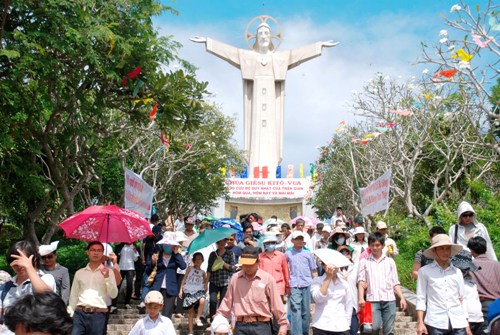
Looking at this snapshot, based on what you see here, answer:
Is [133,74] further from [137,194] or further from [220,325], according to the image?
[220,325]

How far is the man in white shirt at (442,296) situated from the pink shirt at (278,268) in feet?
8.44

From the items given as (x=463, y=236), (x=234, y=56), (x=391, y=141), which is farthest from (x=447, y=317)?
(x=234, y=56)

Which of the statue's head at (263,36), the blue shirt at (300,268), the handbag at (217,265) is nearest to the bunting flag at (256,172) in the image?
the statue's head at (263,36)

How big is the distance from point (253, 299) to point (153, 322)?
98 centimetres

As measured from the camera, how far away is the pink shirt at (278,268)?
820 centimetres

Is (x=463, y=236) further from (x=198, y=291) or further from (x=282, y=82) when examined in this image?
(x=282, y=82)

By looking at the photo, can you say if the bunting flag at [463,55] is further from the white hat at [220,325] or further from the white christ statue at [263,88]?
the white christ statue at [263,88]

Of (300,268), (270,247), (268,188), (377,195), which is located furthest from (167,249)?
(268,188)

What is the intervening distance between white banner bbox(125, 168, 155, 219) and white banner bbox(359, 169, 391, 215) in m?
4.39

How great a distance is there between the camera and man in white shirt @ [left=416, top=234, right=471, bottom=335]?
5.73 m

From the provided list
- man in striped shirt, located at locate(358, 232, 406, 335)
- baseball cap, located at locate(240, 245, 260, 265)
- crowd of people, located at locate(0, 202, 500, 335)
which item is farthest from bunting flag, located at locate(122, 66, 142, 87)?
baseball cap, located at locate(240, 245, 260, 265)

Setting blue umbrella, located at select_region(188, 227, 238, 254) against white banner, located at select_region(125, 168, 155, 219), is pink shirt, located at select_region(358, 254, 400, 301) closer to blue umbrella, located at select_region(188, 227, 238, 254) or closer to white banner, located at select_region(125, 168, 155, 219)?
blue umbrella, located at select_region(188, 227, 238, 254)

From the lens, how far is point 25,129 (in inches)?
400

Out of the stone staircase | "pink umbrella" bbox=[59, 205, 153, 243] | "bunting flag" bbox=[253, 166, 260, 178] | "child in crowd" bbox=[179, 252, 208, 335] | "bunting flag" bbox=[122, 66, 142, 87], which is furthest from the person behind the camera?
"bunting flag" bbox=[253, 166, 260, 178]
